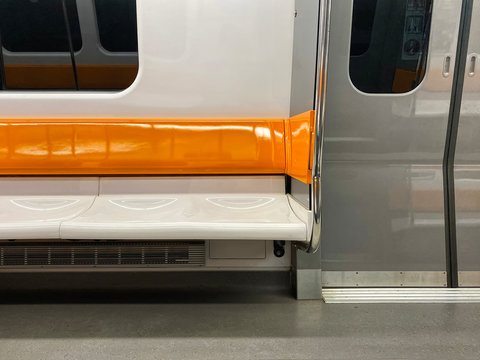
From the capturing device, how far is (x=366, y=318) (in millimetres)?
2240

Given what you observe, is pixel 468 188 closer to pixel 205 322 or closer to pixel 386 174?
pixel 386 174

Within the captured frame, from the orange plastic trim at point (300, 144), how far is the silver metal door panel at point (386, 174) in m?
0.24

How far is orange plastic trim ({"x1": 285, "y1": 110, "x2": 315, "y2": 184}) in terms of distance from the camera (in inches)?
77.3

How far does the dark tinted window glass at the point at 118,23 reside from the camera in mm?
2750

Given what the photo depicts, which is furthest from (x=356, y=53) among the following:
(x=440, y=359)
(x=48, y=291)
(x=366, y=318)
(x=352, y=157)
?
(x=48, y=291)

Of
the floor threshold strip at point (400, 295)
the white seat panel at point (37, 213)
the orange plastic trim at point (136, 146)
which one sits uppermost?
the orange plastic trim at point (136, 146)

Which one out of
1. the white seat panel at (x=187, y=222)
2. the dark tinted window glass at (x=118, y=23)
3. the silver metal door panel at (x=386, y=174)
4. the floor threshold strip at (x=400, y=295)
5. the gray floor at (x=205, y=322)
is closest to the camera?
the gray floor at (x=205, y=322)

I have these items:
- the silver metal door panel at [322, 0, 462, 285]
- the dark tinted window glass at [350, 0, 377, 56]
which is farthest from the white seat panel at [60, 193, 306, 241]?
the dark tinted window glass at [350, 0, 377, 56]

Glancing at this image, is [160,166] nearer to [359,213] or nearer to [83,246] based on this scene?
[83,246]

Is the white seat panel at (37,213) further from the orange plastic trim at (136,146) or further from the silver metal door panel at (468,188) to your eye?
the silver metal door panel at (468,188)

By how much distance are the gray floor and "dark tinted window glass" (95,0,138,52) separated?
5.02 feet

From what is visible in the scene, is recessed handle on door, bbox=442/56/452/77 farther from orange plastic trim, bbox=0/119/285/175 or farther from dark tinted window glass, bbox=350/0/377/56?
orange plastic trim, bbox=0/119/285/175

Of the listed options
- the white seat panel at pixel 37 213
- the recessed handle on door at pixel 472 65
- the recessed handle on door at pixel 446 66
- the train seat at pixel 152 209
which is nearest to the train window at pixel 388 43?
the recessed handle on door at pixel 446 66

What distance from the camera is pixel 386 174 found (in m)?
2.62
